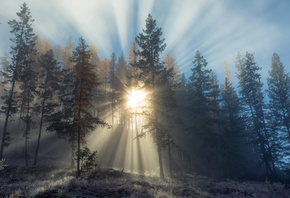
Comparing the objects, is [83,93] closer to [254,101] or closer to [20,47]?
[20,47]

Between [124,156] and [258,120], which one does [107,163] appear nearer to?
[124,156]

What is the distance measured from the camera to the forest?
17781 mm

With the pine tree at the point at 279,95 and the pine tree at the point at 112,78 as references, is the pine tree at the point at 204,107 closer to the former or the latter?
the pine tree at the point at 279,95

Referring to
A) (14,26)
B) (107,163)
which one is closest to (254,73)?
(107,163)

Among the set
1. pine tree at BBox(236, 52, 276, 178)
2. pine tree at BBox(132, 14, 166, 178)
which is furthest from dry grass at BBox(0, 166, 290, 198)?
pine tree at BBox(236, 52, 276, 178)

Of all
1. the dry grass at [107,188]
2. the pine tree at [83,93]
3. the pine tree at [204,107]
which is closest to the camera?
the dry grass at [107,188]

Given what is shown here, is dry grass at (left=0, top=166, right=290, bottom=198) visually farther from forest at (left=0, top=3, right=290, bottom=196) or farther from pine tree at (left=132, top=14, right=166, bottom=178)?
pine tree at (left=132, top=14, right=166, bottom=178)

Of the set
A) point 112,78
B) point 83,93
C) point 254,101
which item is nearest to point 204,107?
point 254,101

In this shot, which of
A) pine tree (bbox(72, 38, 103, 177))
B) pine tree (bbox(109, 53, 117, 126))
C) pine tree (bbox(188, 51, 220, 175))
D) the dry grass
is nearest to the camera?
the dry grass

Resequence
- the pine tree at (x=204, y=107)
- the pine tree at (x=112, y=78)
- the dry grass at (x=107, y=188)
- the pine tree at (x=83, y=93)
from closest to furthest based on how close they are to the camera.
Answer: the dry grass at (x=107, y=188)
the pine tree at (x=83, y=93)
the pine tree at (x=204, y=107)
the pine tree at (x=112, y=78)

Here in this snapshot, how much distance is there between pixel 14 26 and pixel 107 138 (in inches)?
975

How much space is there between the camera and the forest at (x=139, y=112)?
58.3ft

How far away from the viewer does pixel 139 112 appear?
23469 millimetres

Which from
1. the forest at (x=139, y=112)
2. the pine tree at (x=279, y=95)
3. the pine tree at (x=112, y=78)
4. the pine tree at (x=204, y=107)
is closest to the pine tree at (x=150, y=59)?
the forest at (x=139, y=112)
